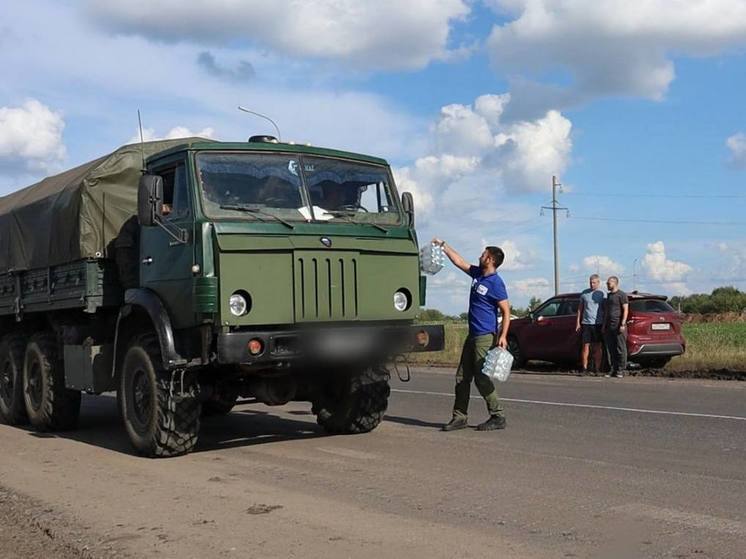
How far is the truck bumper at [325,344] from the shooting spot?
7.15 meters

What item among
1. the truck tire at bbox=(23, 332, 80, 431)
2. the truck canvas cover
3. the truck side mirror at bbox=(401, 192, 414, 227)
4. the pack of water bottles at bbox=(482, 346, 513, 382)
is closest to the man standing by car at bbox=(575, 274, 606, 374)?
the pack of water bottles at bbox=(482, 346, 513, 382)

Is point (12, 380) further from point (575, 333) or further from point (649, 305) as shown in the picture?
point (649, 305)

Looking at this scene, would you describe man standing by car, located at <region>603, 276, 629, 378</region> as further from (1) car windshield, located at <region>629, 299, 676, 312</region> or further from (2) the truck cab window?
(2) the truck cab window

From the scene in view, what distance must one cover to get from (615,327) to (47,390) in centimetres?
1033

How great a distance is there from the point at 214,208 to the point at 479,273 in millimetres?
3129

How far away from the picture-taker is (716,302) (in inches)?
2643

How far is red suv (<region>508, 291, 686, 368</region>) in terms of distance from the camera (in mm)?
17078

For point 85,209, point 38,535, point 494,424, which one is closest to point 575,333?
point 494,424

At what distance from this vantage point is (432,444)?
8.52 m

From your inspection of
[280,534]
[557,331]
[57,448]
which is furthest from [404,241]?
[557,331]

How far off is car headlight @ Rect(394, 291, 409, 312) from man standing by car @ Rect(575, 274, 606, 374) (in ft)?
31.0

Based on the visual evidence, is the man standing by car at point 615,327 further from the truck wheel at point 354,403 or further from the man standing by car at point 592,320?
the truck wheel at point 354,403

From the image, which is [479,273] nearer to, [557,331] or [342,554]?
[342,554]

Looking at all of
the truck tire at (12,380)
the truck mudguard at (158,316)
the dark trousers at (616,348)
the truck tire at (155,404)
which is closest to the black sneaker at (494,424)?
the truck tire at (155,404)
